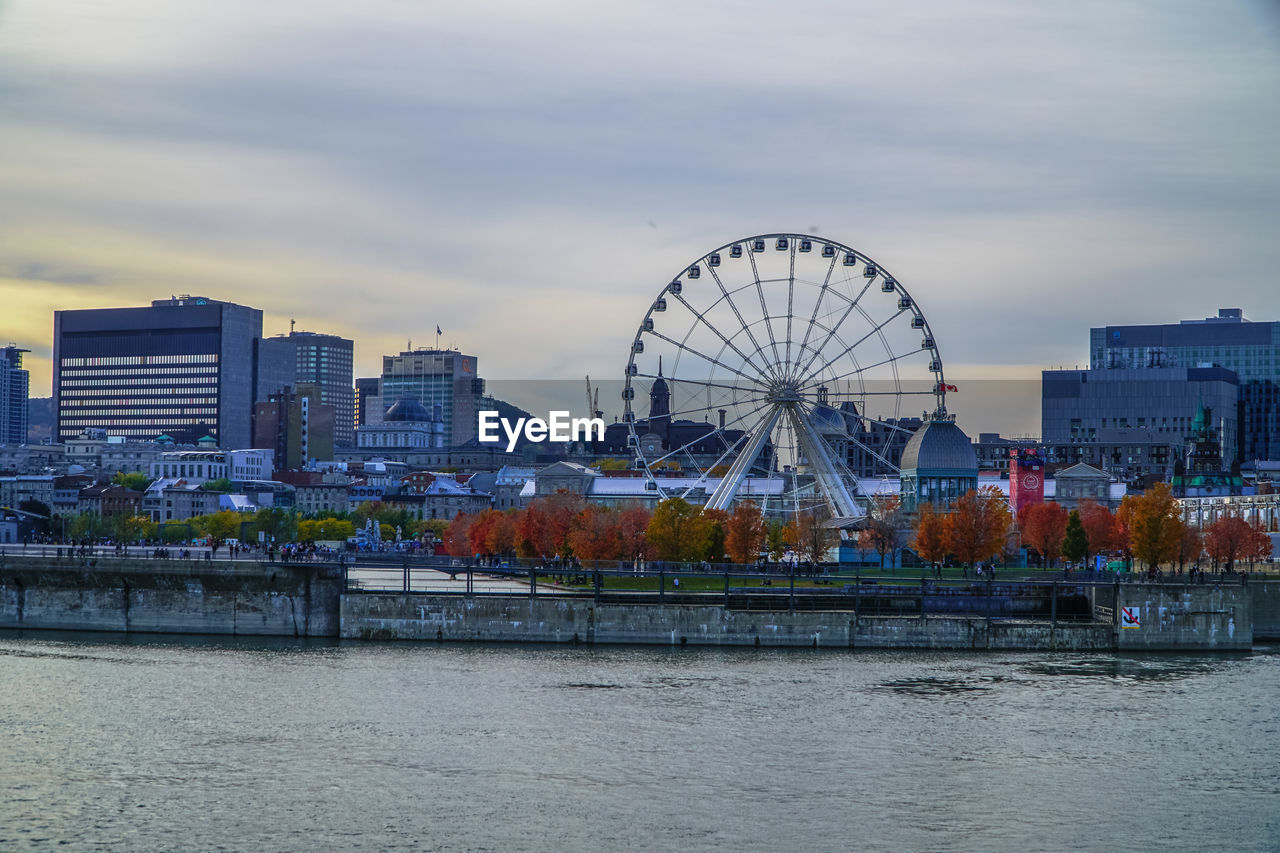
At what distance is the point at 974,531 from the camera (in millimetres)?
102688

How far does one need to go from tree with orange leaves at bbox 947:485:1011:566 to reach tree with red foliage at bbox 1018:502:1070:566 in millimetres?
9566

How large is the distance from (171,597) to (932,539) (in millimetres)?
46067

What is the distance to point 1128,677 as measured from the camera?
2707 inches

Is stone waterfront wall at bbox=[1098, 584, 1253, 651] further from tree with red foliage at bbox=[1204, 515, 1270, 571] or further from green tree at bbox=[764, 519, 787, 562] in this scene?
green tree at bbox=[764, 519, 787, 562]

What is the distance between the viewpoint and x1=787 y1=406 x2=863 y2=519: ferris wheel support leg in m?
113

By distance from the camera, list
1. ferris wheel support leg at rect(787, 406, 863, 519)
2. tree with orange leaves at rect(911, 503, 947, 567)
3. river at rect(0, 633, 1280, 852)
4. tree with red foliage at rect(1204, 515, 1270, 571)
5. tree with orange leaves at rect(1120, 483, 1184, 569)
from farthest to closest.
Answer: ferris wheel support leg at rect(787, 406, 863, 519) → tree with red foliage at rect(1204, 515, 1270, 571) → tree with orange leaves at rect(911, 503, 947, 567) → tree with orange leaves at rect(1120, 483, 1184, 569) → river at rect(0, 633, 1280, 852)

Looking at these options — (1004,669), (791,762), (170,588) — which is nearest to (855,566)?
(1004,669)

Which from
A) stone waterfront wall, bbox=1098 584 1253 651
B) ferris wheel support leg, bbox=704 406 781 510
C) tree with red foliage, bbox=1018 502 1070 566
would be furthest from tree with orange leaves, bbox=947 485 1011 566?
stone waterfront wall, bbox=1098 584 1253 651

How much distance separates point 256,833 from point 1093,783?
2307cm

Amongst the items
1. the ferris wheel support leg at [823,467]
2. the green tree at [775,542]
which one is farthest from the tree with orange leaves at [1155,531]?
the green tree at [775,542]

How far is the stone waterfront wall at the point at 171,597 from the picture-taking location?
263ft

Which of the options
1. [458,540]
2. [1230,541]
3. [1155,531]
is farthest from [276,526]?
[1230,541]

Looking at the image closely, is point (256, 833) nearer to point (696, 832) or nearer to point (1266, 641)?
point (696, 832)

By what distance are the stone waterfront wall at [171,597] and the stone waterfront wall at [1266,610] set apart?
143 ft
